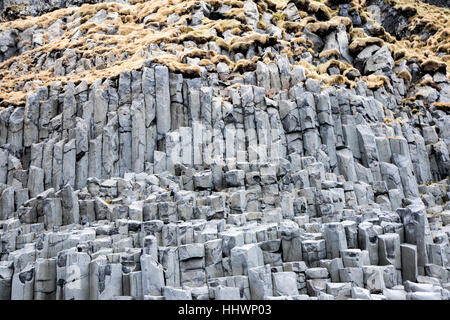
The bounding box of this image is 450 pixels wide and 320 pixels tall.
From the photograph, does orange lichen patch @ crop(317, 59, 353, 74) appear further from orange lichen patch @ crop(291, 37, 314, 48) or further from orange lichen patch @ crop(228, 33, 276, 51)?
orange lichen patch @ crop(228, 33, 276, 51)

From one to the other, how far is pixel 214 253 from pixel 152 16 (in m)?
31.2

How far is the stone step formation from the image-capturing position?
50.1 ft

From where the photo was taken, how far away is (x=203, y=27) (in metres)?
35.4

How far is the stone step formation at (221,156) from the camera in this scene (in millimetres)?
15281

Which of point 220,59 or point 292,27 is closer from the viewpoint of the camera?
point 220,59

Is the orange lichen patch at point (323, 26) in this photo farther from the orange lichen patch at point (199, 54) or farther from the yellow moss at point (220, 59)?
the orange lichen patch at point (199, 54)

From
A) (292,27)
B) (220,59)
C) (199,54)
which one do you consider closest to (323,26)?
(292,27)

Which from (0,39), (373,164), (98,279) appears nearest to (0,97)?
(0,39)

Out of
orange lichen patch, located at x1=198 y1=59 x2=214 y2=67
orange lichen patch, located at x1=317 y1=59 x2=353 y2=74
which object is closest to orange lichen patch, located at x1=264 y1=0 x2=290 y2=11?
orange lichen patch, located at x1=317 y1=59 x2=353 y2=74

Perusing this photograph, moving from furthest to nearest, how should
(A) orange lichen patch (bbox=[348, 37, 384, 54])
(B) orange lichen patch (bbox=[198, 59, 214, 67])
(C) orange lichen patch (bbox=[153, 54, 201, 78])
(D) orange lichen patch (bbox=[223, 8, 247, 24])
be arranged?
(A) orange lichen patch (bbox=[348, 37, 384, 54]) < (D) orange lichen patch (bbox=[223, 8, 247, 24]) < (B) orange lichen patch (bbox=[198, 59, 214, 67]) < (C) orange lichen patch (bbox=[153, 54, 201, 78])

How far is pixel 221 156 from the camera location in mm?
24438

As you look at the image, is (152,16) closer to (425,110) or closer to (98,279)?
(425,110)

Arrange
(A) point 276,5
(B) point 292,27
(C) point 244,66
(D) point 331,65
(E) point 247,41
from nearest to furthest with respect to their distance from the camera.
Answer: (C) point 244,66 → (E) point 247,41 → (D) point 331,65 → (B) point 292,27 → (A) point 276,5

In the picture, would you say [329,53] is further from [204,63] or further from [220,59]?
[204,63]
